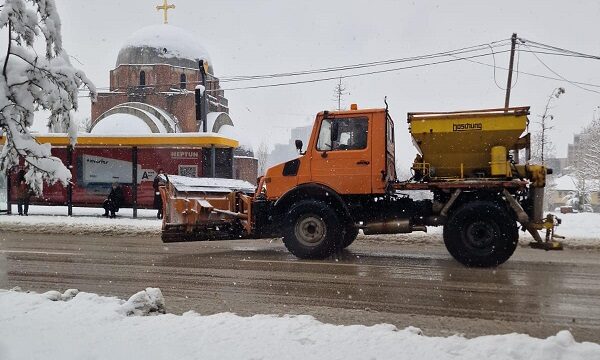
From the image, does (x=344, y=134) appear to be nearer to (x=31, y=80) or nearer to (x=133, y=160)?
(x=31, y=80)

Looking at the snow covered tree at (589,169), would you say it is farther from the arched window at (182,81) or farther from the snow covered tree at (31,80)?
the snow covered tree at (31,80)

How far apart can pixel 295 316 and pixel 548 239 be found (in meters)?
5.55

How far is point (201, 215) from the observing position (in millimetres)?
10000

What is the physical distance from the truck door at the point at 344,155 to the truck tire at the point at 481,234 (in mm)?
1670

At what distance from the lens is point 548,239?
27.6 ft

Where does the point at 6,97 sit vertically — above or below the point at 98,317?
above

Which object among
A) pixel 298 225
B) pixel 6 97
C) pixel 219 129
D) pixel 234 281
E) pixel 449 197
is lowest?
pixel 234 281

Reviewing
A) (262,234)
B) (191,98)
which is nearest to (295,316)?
(262,234)

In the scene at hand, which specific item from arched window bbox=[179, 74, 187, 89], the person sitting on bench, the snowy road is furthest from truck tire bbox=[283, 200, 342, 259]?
arched window bbox=[179, 74, 187, 89]

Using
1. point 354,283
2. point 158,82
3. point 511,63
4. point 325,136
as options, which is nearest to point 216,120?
point 158,82

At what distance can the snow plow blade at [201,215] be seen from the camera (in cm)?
998

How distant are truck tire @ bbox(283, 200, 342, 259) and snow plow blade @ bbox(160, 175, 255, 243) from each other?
109 centimetres

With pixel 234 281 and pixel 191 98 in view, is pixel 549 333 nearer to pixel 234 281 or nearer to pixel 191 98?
pixel 234 281

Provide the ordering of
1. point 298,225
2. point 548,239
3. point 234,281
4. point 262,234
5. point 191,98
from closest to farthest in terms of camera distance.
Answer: point 234,281, point 548,239, point 298,225, point 262,234, point 191,98
